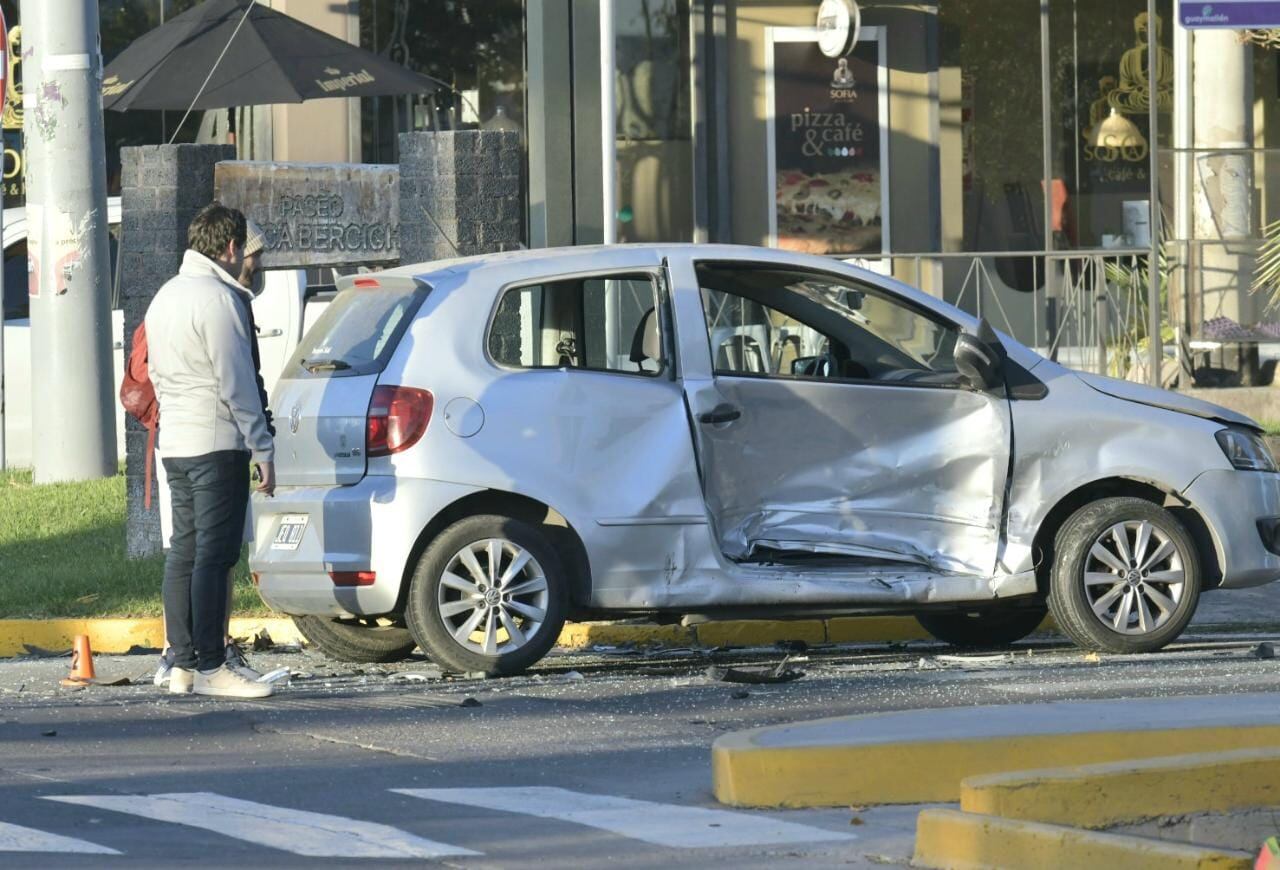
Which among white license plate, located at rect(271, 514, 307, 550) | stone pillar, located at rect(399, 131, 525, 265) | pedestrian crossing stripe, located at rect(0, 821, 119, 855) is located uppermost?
stone pillar, located at rect(399, 131, 525, 265)

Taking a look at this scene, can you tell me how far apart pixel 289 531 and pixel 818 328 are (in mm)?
2248

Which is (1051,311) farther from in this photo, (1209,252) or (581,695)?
(581,695)

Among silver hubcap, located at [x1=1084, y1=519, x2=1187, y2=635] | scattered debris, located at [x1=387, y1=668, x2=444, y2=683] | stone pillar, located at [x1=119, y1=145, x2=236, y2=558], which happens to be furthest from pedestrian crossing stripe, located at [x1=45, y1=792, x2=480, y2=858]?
stone pillar, located at [x1=119, y1=145, x2=236, y2=558]

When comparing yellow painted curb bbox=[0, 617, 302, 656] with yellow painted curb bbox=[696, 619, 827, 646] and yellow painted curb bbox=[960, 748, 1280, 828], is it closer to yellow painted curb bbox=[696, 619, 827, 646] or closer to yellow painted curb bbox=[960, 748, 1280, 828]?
yellow painted curb bbox=[696, 619, 827, 646]

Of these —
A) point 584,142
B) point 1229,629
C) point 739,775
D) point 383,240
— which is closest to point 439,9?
point 584,142

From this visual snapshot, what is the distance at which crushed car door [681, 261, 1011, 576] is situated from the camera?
9180mm

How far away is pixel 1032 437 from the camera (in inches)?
369

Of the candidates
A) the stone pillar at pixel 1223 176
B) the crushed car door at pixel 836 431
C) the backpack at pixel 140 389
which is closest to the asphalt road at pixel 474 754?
the crushed car door at pixel 836 431

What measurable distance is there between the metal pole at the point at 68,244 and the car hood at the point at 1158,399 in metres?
6.30

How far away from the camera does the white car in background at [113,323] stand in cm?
1525

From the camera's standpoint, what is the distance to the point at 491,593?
890 centimetres

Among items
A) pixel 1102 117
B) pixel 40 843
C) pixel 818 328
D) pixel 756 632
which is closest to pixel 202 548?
pixel 818 328

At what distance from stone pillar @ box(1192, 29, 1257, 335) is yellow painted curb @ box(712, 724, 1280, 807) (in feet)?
38.7

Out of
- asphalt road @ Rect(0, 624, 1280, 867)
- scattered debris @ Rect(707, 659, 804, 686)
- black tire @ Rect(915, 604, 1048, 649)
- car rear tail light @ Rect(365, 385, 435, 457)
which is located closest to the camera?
asphalt road @ Rect(0, 624, 1280, 867)
